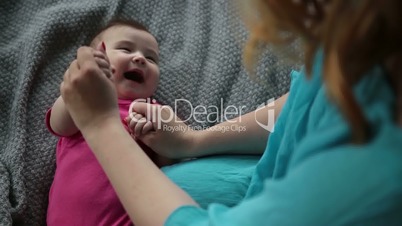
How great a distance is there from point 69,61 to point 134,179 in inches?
23.8

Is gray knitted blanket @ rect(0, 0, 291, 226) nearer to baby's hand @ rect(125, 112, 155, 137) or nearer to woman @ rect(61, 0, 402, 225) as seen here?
baby's hand @ rect(125, 112, 155, 137)

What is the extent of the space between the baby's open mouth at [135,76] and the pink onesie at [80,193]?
0.18m

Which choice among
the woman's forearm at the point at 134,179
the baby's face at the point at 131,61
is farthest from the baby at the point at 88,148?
the woman's forearm at the point at 134,179

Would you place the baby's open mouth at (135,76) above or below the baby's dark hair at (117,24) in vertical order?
below

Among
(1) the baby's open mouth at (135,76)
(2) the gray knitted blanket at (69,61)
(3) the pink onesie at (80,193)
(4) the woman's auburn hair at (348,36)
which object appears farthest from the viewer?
(1) the baby's open mouth at (135,76)

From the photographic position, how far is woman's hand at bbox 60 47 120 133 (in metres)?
0.72

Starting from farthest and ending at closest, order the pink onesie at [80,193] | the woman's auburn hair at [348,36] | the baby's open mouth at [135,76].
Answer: the baby's open mouth at [135,76] → the pink onesie at [80,193] → the woman's auburn hair at [348,36]

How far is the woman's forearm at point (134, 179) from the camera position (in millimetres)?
625

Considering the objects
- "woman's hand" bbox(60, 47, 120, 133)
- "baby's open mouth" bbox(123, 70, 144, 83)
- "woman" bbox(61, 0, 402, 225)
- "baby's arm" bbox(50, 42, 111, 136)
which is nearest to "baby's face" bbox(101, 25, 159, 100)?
"baby's open mouth" bbox(123, 70, 144, 83)

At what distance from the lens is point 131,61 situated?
1.13 metres

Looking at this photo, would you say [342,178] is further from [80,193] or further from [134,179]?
[80,193]

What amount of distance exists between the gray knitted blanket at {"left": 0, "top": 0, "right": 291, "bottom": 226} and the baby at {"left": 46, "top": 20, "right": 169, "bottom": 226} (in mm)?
43

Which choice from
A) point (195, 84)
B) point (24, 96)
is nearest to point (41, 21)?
point (24, 96)

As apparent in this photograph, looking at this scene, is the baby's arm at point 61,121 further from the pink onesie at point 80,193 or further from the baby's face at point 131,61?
the baby's face at point 131,61
